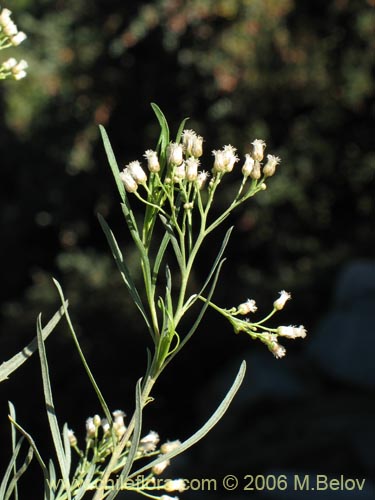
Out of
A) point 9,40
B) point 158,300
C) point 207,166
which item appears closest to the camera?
point 158,300

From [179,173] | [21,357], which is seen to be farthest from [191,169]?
[21,357]

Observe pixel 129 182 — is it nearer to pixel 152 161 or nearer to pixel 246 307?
pixel 152 161

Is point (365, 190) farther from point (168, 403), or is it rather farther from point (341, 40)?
point (168, 403)

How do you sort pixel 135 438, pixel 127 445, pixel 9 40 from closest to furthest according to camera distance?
pixel 135 438, pixel 127 445, pixel 9 40

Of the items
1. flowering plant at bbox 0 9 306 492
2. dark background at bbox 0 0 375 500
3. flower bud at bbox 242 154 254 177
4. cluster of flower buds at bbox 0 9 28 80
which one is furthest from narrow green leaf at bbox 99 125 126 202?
dark background at bbox 0 0 375 500

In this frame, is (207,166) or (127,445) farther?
(207,166)

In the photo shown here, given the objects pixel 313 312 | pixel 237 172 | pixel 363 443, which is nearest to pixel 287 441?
pixel 363 443

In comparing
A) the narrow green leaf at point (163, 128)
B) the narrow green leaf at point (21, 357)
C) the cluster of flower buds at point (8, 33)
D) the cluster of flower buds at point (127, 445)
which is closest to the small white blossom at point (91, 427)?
the cluster of flower buds at point (127, 445)
